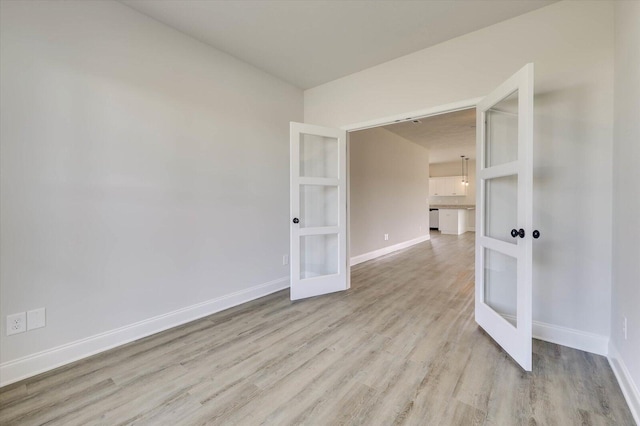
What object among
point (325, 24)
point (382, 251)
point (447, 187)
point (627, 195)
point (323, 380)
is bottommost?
point (323, 380)

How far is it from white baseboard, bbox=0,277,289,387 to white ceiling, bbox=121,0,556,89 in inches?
103

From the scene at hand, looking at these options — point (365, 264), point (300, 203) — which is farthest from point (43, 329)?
point (365, 264)

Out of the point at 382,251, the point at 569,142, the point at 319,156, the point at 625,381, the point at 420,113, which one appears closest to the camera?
the point at 625,381

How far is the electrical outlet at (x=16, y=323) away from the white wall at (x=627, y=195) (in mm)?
3628

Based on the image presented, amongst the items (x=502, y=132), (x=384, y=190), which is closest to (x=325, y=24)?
(x=502, y=132)

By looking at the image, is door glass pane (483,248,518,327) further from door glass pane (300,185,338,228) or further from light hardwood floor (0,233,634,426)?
door glass pane (300,185,338,228)

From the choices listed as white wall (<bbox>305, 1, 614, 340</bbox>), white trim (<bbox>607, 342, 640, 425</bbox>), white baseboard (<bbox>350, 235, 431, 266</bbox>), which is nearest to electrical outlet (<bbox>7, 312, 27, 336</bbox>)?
white trim (<bbox>607, 342, 640, 425</bbox>)

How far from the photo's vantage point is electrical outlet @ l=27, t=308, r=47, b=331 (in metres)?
1.91

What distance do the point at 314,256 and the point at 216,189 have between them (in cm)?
145

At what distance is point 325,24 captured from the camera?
8.30 ft

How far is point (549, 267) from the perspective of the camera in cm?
230

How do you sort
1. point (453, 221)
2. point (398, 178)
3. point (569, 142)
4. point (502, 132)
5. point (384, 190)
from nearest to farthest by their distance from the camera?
point (569, 142)
point (502, 132)
point (384, 190)
point (398, 178)
point (453, 221)

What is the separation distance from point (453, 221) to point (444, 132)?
13.4ft

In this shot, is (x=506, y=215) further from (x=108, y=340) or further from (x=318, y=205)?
(x=108, y=340)
